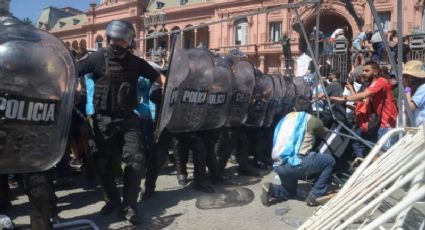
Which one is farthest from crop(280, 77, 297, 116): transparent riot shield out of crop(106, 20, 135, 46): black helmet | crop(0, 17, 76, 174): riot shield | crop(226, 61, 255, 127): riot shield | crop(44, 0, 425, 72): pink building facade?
crop(44, 0, 425, 72): pink building facade

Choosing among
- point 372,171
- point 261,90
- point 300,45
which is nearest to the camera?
point 372,171

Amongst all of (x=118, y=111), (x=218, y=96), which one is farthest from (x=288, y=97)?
(x=118, y=111)

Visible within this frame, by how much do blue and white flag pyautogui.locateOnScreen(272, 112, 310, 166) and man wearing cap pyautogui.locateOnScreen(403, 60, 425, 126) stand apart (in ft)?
3.69

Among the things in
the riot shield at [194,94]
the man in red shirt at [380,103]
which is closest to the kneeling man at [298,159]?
the man in red shirt at [380,103]

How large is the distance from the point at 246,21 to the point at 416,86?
104ft

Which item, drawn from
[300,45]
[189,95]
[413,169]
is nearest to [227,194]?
[189,95]

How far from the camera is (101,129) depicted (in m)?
4.14

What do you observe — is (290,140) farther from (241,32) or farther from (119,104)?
(241,32)

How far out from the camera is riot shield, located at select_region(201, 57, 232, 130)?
5.36 m

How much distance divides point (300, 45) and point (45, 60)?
30578 millimetres

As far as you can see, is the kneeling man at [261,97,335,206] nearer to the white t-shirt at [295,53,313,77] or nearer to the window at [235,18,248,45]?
the white t-shirt at [295,53,313,77]

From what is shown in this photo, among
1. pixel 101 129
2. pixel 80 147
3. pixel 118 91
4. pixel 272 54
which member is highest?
pixel 272 54

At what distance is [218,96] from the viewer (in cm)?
545

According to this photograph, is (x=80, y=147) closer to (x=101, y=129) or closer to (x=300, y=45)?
(x=101, y=129)
